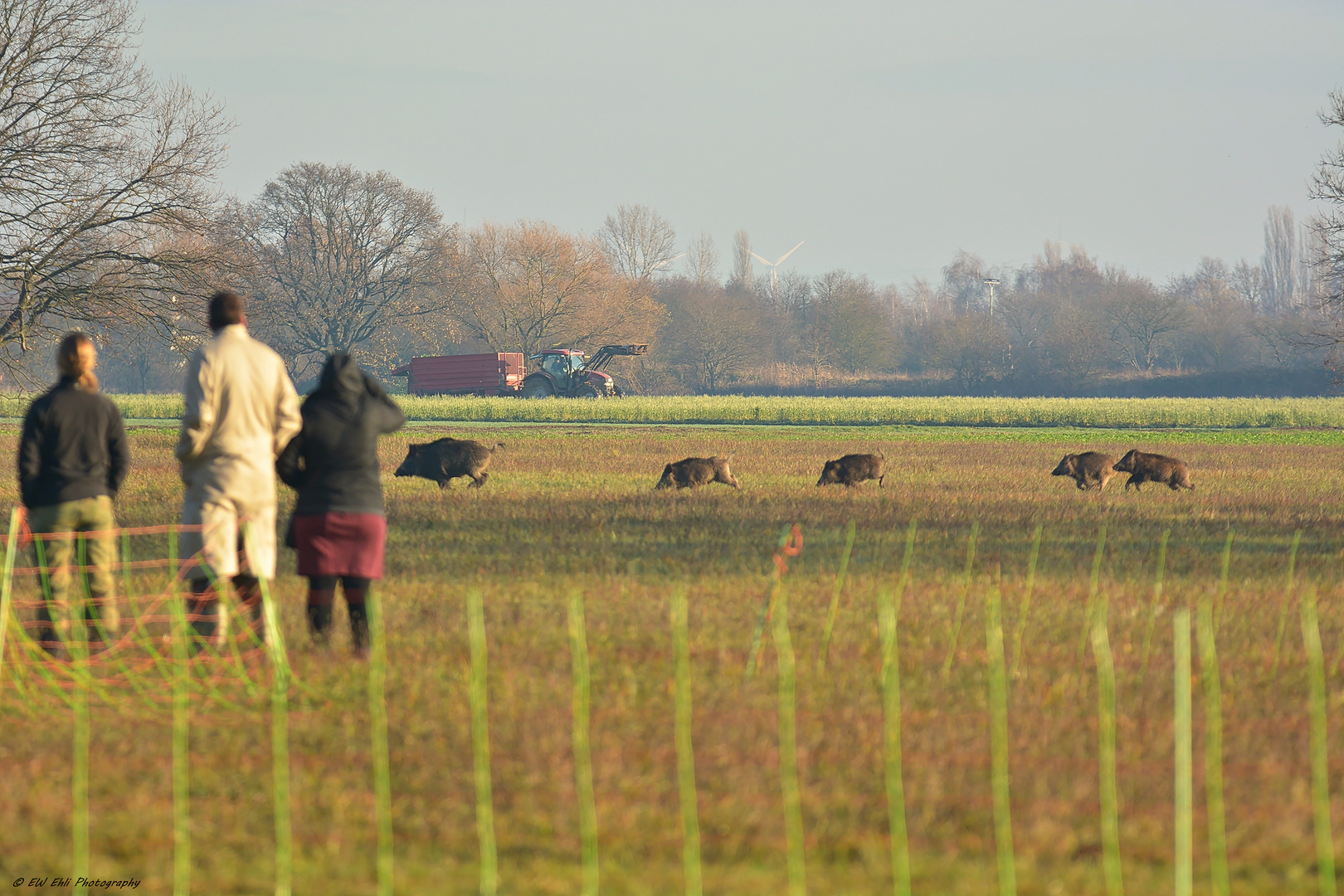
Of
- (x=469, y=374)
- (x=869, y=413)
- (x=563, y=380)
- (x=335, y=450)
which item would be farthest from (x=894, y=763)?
(x=469, y=374)

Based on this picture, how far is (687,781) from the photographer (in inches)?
187

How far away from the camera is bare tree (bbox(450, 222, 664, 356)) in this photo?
7138 cm

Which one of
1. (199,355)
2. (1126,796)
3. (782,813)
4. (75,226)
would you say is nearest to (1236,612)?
(1126,796)

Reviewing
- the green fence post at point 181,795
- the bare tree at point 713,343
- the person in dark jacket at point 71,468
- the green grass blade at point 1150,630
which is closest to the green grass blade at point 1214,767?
the green grass blade at point 1150,630

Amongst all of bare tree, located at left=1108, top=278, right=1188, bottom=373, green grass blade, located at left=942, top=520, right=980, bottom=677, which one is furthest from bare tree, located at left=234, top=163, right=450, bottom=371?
green grass blade, located at left=942, top=520, right=980, bottom=677

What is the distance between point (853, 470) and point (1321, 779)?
12812 mm

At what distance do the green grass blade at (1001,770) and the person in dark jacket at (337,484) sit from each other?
3.13 m

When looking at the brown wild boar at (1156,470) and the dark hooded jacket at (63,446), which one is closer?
the dark hooded jacket at (63,446)

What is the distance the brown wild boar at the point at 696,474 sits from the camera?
56.5 ft

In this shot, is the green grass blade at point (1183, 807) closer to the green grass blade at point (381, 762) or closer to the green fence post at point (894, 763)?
the green fence post at point (894, 763)

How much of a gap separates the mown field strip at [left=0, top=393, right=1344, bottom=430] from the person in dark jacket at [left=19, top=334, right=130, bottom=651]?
3784 cm

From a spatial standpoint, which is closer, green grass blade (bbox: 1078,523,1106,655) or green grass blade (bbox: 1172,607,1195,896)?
green grass blade (bbox: 1172,607,1195,896)

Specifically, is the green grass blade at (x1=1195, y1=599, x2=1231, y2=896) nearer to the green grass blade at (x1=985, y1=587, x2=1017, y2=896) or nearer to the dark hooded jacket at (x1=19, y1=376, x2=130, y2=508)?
the green grass blade at (x1=985, y1=587, x2=1017, y2=896)

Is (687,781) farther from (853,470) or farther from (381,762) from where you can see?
(853,470)
